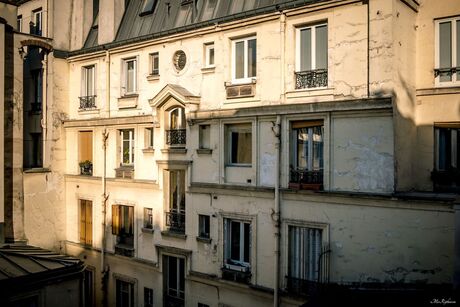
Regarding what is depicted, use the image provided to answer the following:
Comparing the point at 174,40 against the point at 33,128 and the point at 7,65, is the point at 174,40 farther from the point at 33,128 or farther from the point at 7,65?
the point at 33,128

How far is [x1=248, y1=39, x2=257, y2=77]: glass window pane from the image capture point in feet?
50.2

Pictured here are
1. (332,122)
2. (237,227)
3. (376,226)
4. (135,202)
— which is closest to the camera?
(376,226)

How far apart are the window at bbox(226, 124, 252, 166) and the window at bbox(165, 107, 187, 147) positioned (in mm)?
2138

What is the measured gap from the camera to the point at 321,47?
13.9m

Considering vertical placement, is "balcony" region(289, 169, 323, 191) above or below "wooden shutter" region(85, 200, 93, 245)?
above

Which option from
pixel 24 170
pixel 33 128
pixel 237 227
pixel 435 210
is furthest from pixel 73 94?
pixel 435 210

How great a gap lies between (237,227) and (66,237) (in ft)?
34.2

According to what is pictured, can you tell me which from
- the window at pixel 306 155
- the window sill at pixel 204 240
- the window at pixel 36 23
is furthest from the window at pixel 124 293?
the window at pixel 36 23

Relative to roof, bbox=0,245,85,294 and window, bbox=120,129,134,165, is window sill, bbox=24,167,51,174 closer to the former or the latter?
window, bbox=120,129,134,165

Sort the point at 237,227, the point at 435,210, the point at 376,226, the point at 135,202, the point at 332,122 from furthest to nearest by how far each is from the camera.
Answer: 1. the point at 135,202
2. the point at 237,227
3. the point at 332,122
4. the point at 376,226
5. the point at 435,210

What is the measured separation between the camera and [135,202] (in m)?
18.7

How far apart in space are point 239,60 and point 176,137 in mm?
4016

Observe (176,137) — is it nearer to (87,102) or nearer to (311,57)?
A: (87,102)

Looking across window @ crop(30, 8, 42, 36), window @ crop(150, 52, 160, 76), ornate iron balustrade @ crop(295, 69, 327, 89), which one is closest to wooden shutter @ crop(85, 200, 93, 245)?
window @ crop(150, 52, 160, 76)
